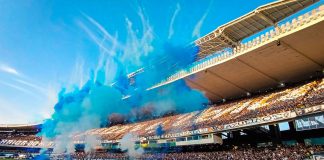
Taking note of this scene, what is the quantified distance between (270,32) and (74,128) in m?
33.0

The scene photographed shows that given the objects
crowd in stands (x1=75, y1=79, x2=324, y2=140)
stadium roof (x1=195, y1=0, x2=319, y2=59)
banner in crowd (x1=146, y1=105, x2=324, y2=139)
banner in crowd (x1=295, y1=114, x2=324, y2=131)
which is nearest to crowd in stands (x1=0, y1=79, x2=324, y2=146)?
crowd in stands (x1=75, y1=79, x2=324, y2=140)

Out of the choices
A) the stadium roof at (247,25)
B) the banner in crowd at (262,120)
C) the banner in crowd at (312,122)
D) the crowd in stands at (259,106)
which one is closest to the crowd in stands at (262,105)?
the crowd in stands at (259,106)

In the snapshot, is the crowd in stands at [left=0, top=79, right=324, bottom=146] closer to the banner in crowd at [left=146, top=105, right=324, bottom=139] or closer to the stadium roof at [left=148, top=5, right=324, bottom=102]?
the banner in crowd at [left=146, top=105, right=324, bottom=139]

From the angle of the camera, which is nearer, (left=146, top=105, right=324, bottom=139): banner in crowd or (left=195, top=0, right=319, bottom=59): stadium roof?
(left=146, top=105, right=324, bottom=139): banner in crowd

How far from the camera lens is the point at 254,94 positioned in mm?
38594

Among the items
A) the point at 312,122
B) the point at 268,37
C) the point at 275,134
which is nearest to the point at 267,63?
the point at 268,37

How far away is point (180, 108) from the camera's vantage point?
47438 mm

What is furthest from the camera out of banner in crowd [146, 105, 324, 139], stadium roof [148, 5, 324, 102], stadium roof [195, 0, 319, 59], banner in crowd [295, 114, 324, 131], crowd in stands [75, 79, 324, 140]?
stadium roof [195, 0, 319, 59]

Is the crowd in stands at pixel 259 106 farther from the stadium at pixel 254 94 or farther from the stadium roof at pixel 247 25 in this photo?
the stadium roof at pixel 247 25

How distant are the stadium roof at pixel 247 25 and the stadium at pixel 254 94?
0.37ft

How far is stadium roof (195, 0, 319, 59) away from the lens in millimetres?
31688

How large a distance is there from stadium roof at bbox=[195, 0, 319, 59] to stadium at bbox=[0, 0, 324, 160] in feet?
0.37

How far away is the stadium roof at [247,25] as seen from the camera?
3169 centimetres

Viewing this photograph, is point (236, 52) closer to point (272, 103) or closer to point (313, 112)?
point (272, 103)
